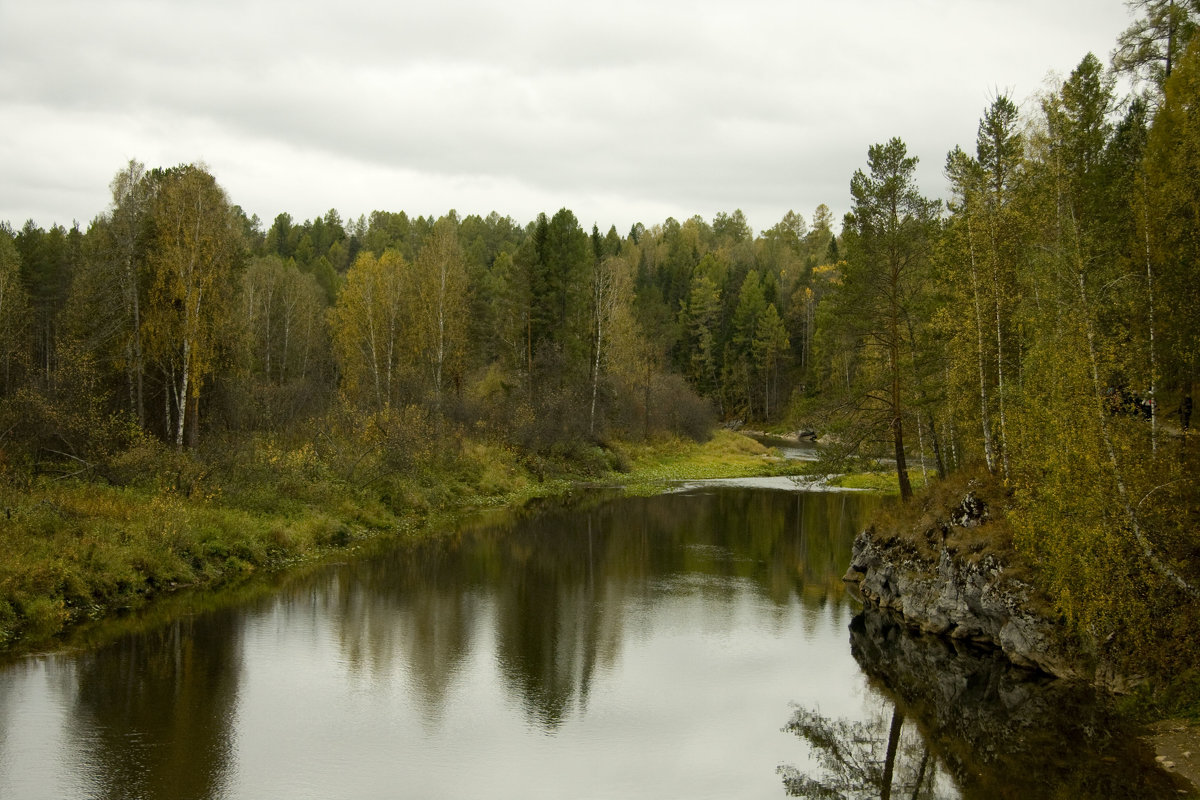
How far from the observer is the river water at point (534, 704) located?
13.6m

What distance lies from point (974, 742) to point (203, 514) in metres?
21.3

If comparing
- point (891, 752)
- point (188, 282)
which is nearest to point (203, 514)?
point (188, 282)

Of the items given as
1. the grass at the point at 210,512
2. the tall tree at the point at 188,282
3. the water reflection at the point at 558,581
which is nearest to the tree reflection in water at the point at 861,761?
the water reflection at the point at 558,581

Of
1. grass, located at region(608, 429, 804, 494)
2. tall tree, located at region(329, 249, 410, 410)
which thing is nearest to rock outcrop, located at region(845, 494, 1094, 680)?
grass, located at region(608, 429, 804, 494)

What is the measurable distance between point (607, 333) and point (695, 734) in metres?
45.5

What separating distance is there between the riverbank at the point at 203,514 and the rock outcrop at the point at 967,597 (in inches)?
689

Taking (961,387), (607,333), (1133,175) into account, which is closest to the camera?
(1133,175)

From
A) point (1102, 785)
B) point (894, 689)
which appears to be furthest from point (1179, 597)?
point (894, 689)

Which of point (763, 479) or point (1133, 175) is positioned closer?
point (1133, 175)

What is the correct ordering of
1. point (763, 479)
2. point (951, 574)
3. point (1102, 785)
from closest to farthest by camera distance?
point (1102, 785)
point (951, 574)
point (763, 479)

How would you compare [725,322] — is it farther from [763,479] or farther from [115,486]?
[115,486]

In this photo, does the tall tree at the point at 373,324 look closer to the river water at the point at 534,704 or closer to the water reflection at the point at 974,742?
the river water at the point at 534,704

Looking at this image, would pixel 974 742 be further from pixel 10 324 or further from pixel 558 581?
pixel 10 324

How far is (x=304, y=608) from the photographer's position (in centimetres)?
2294
